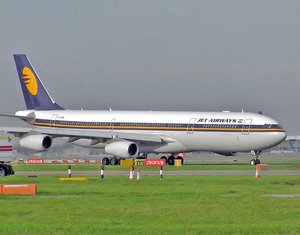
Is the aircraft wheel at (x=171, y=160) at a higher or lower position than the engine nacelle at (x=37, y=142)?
lower

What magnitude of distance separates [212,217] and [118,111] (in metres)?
57.6

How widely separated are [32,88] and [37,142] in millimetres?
14908

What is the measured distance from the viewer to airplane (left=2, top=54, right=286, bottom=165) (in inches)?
3103

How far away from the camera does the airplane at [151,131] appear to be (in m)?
78.8

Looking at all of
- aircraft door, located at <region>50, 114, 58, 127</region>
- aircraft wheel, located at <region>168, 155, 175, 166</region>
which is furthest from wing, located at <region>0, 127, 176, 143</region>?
aircraft door, located at <region>50, 114, 58, 127</region>

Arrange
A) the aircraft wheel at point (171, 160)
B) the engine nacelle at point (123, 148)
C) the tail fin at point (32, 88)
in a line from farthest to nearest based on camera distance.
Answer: the tail fin at point (32, 88) < the aircraft wheel at point (171, 160) < the engine nacelle at point (123, 148)

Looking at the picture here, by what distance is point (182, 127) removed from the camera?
268 feet

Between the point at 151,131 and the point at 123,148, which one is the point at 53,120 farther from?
the point at 123,148

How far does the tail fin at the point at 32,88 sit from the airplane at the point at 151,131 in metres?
1.56

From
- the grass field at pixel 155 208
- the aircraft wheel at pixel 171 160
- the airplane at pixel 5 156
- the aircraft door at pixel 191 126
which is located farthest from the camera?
the aircraft wheel at pixel 171 160

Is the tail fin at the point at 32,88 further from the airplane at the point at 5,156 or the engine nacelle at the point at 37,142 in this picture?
the airplane at the point at 5,156

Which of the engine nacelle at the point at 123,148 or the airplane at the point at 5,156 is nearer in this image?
the airplane at the point at 5,156

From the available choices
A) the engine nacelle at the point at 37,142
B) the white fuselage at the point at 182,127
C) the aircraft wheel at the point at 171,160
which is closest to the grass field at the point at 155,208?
the white fuselage at the point at 182,127

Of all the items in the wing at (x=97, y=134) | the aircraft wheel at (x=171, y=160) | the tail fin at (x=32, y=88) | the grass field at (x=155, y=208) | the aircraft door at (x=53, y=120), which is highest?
the tail fin at (x=32, y=88)
